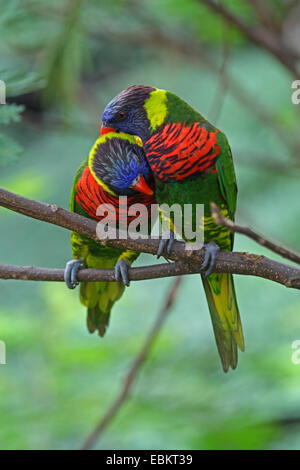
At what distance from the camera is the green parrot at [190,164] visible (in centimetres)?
113

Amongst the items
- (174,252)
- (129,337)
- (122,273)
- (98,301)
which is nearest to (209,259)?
(174,252)

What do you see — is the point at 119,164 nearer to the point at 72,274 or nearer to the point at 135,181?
the point at 135,181

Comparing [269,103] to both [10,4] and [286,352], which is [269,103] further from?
[10,4]

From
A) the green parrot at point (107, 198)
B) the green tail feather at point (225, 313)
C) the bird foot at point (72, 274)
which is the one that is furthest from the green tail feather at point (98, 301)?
the green tail feather at point (225, 313)

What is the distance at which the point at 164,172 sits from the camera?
1.18m

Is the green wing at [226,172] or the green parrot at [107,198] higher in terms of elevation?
the green wing at [226,172]

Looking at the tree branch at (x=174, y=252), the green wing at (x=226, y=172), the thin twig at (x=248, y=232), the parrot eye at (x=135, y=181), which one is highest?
the green wing at (x=226, y=172)

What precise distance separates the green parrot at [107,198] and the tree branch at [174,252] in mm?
137

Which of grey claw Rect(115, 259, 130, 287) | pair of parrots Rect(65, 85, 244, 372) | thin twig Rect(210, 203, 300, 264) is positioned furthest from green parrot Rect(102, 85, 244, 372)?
thin twig Rect(210, 203, 300, 264)

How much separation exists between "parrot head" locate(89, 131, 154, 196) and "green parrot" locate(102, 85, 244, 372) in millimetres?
23

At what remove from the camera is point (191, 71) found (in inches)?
159

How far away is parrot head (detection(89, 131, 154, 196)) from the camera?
114 centimetres

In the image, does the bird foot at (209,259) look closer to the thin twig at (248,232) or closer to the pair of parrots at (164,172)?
the pair of parrots at (164,172)
